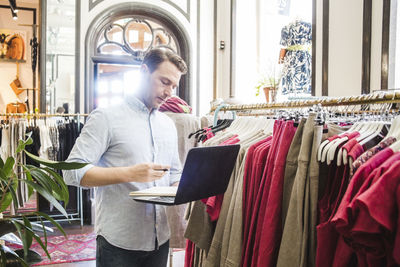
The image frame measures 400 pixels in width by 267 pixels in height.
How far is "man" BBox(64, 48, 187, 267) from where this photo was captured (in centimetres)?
145

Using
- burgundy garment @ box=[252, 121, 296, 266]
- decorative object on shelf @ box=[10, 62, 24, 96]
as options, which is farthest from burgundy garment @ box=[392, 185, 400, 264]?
A: decorative object on shelf @ box=[10, 62, 24, 96]

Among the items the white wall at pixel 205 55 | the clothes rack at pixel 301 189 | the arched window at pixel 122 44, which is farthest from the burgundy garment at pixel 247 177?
the white wall at pixel 205 55

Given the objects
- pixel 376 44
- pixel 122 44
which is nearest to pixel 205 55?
pixel 122 44

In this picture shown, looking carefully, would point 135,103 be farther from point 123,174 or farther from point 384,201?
point 384,201

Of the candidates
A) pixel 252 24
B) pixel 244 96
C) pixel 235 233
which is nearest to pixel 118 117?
pixel 235 233

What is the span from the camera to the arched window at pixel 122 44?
206 inches

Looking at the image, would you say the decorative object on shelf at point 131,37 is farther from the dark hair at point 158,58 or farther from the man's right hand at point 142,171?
Answer: the man's right hand at point 142,171

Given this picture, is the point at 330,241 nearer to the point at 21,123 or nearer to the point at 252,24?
the point at 21,123

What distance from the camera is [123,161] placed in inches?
61.4

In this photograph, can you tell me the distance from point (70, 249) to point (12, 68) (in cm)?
637

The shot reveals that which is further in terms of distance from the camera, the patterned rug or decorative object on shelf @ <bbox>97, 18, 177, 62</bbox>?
decorative object on shelf @ <bbox>97, 18, 177, 62</bbox>

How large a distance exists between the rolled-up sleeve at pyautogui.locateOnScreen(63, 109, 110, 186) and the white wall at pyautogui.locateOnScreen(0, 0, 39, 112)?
8.24 m

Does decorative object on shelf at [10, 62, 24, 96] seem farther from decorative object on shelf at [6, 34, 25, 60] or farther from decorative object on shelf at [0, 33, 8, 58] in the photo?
decorative object on shelf at [0, 33, 8, 58]

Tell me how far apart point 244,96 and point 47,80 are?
2.73 metres
